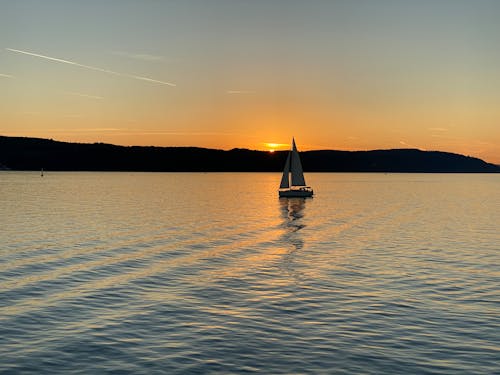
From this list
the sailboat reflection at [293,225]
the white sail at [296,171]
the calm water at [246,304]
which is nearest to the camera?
the calm water at [246,304]

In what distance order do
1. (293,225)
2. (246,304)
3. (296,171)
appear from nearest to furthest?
(246,304)
(293,225)
(296,171)

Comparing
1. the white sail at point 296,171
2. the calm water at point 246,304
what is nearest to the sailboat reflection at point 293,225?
the calm water at point 246,304

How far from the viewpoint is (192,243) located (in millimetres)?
54562

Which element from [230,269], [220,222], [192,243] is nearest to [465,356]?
[230,269]

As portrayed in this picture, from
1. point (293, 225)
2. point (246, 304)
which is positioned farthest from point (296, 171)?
point (246, 304)

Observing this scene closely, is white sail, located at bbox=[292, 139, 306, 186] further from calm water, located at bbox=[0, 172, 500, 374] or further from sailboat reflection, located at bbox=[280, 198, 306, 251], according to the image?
calm water, located at bbox=[0, 172, 500, 374]

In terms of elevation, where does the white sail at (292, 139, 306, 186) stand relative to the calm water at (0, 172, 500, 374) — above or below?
above

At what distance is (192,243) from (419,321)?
32252 millimetres

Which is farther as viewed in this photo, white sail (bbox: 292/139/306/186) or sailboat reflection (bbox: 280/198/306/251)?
white sail (bbox: 292/139/306/186)

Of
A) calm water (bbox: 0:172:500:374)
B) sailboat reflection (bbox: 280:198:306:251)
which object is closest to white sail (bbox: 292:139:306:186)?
sailboat reflection (bbox: 280:198:306:251)

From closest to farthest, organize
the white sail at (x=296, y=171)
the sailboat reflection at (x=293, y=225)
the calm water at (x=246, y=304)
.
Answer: the calm water at (x=246, y=304), the sailboat reflection at (x=293, y=225), the white sail at (x=296, y=171)

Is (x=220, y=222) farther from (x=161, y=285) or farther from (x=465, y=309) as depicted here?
(x=465, y=309)

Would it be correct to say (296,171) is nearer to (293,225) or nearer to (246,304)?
(293,225)

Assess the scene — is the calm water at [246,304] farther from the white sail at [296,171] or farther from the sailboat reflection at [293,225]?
the white sail at [296,171]
